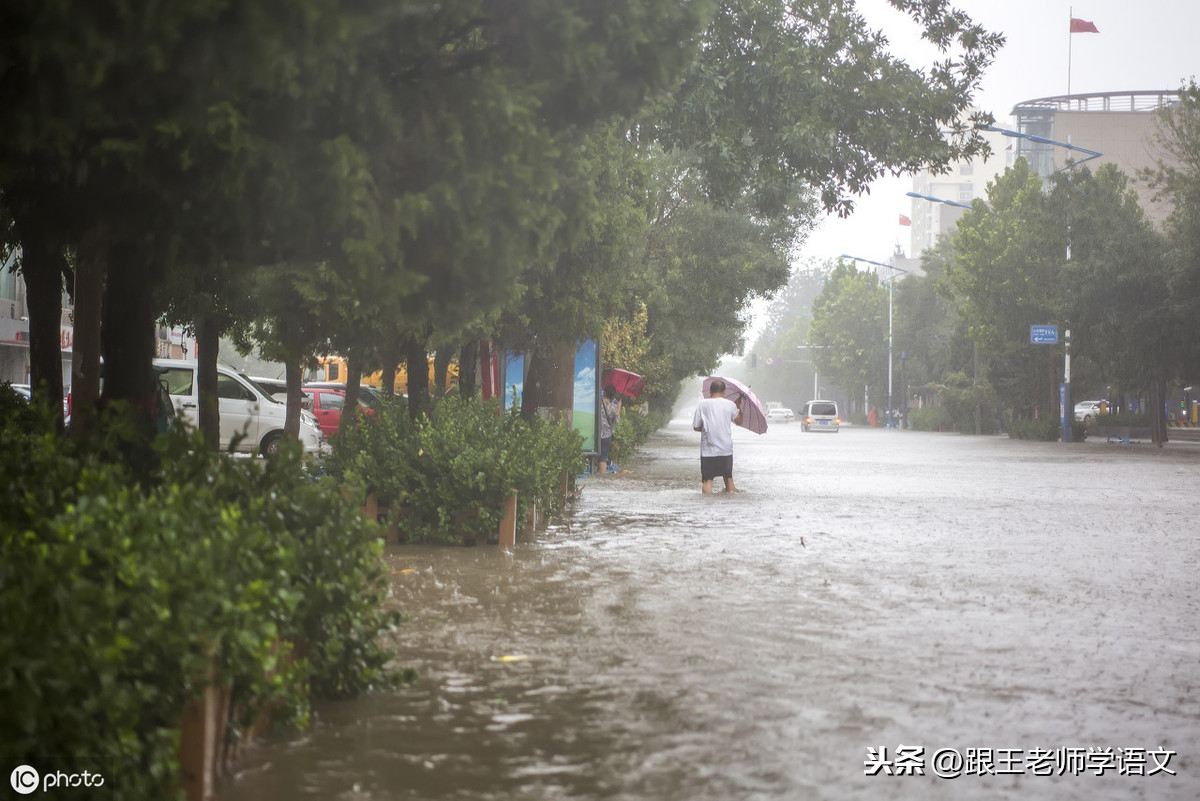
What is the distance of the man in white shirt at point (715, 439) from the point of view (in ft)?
61.9

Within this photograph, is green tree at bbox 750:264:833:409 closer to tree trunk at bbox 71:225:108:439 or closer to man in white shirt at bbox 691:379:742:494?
man in white shirt at bbox 691:379:742:494

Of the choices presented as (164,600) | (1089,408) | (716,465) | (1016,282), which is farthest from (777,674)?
(1089,408)

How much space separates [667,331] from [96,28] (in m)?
30.6

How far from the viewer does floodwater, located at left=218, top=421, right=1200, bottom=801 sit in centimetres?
450

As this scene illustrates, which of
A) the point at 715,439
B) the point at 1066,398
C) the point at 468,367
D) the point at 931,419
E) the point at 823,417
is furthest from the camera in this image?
the point at 931,419

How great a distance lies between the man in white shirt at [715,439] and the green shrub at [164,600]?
1362cm

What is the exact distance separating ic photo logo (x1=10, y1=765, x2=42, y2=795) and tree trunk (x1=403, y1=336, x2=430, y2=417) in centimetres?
1180

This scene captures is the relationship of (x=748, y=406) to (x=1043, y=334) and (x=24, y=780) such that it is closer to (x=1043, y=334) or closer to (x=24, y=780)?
(x=24, y=780)

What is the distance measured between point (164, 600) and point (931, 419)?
72.4 metres

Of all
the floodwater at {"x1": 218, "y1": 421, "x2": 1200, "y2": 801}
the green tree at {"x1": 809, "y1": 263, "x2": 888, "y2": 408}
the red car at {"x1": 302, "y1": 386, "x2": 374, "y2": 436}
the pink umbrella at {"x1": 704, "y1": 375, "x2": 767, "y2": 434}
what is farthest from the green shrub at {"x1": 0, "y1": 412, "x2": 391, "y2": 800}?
the green tree at {"x1": 809, "y1": 263, "x2": 888, "y2": 408}

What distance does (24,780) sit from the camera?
3205 mm

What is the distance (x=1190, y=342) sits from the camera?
138ft

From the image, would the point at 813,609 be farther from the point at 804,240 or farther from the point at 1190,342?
the point at 1190,342

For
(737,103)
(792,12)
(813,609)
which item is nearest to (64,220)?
(813,609)
